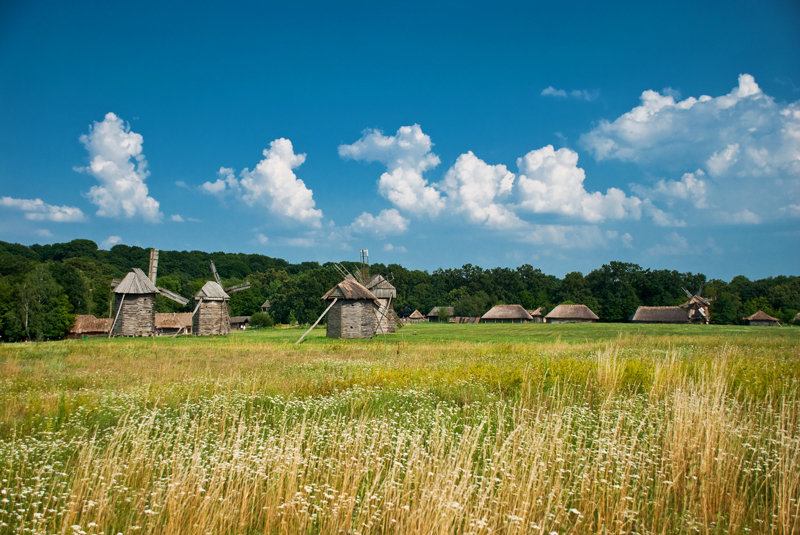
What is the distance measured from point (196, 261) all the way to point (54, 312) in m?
96.9

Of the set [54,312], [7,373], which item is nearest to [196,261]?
[54,312]

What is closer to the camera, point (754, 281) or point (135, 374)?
point (135, 374)

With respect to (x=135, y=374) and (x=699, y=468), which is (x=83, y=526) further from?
(x=135, y=374)

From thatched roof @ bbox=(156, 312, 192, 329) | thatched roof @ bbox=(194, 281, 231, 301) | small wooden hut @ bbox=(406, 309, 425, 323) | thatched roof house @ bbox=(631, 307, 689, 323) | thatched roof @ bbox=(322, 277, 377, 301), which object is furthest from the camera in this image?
small wooden hut @ bbox=(406, 309, 425, 323)

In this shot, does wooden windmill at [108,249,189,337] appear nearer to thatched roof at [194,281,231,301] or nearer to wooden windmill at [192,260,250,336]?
wooden windmill at [192,260,250,336]

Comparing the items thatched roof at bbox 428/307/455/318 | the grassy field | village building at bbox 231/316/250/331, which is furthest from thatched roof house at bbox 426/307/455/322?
the grassy field

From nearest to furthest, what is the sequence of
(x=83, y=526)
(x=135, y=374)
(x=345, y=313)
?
(x=83, y=526) → (x=135, y=374) → (x=345, y=313)

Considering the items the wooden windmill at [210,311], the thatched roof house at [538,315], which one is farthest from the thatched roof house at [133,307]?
the thatched roof house at [538,315]

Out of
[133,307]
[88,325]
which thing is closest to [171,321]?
[88,325]

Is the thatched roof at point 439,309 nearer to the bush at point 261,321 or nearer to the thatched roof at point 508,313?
the thatched roof at point 508,313

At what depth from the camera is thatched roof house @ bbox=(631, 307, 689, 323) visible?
82938 millimetres

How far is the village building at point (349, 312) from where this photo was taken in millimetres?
37812

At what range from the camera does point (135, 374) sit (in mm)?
14227

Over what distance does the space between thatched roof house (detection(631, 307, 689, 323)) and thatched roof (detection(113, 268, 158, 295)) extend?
84.8m
